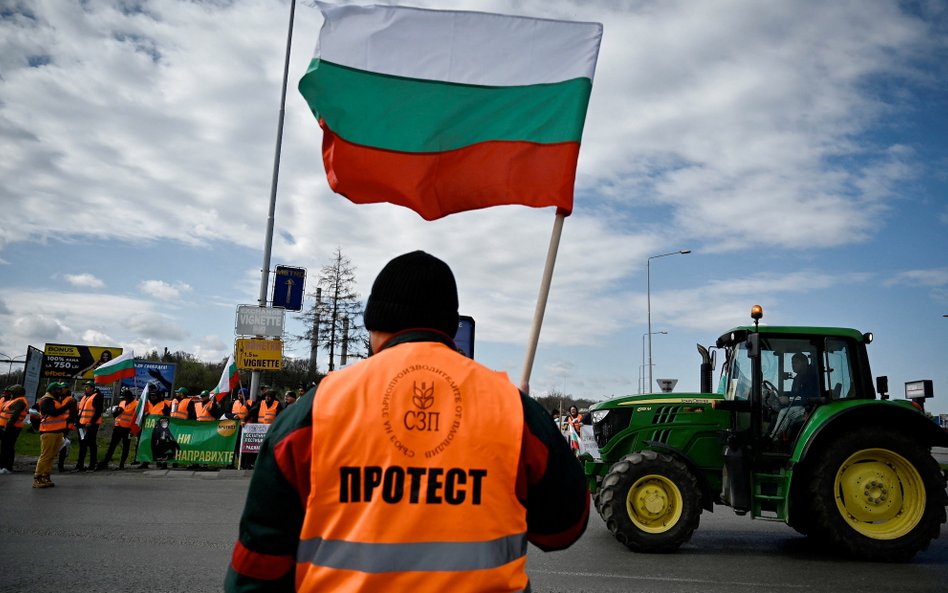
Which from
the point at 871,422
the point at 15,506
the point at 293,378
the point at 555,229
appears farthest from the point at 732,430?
the point at 293,378

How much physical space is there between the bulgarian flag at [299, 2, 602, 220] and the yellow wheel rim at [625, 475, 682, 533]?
4.55 metres

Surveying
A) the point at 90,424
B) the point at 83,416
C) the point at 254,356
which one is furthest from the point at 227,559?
the point at 254,356

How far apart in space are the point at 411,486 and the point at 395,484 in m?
0.04

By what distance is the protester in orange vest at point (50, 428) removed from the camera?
485 inches

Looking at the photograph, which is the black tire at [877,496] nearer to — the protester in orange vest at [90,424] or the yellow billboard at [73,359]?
the protester in orange vest at [90,424]

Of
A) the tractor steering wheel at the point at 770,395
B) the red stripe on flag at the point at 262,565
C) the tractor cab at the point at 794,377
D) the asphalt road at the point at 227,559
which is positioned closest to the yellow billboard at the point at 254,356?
the asphalt road at the point at 227,559

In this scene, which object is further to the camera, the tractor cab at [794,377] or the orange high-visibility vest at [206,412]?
the orange high-visibility vest at [206,412]

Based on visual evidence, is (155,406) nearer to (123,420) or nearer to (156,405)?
(156,405)

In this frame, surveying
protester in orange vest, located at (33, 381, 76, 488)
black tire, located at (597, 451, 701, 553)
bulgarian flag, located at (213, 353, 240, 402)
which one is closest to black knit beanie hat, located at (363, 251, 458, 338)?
black tire, located at (597, 451, 701, 553)

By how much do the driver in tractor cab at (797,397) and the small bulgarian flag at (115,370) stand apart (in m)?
18.4

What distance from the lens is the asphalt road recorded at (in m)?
6.17

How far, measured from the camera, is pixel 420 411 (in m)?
1.98

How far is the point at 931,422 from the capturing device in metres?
7.84

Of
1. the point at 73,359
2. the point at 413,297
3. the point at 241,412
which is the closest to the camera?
the point at 413,297
